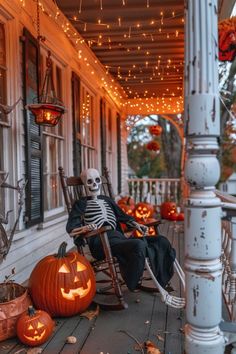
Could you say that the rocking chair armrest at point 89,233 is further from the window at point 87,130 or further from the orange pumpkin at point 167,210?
the orange pumpkin at point 167,210

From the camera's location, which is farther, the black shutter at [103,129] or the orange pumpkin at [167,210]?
the orange pumpkin at [167,210]

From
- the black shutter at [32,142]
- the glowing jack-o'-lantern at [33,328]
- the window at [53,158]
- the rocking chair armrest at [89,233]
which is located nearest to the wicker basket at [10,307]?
the glowing jack-o'-lantern at [33,328]

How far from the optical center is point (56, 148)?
13.2ft

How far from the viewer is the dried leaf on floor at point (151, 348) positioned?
181 cm

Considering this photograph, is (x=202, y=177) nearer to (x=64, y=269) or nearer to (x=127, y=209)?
(x=64, y=269)

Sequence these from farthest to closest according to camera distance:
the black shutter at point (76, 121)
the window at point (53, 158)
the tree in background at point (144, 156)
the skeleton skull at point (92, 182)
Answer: the tree in background at point (144, 156) → the black shutter at point (76, 121) → the window at point (53, 158) → the skeleton skull at point (92, 182)

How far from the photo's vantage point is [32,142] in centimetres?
311

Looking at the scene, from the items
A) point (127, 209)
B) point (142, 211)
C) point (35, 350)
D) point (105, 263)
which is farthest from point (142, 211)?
point (35, 350)

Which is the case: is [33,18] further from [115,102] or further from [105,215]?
[115,102]

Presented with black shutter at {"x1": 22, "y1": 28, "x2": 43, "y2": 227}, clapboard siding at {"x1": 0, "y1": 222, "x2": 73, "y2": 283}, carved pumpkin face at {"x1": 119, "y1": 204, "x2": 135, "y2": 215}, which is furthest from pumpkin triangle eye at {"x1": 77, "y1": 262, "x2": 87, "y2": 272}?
carved pumpkin face at {"x1": 119, "y1": 204, "x2": 135, "y2": 215}

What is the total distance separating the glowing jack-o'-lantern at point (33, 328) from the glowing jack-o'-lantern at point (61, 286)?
21cm

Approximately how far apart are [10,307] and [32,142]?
1.50m

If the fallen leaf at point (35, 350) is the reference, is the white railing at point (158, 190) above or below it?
above

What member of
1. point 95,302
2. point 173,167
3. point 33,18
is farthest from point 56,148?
point 173,167
